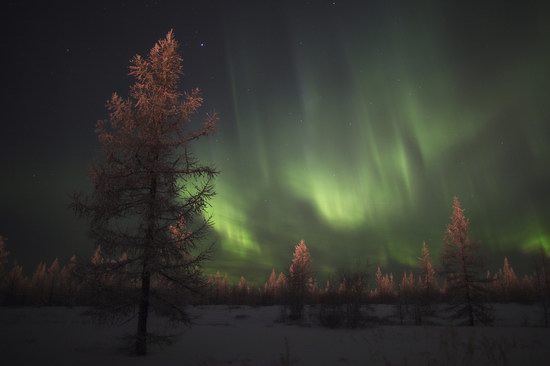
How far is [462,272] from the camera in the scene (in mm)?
28734

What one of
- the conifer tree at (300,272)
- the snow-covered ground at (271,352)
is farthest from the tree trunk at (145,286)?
the conifer tree at (300,272)

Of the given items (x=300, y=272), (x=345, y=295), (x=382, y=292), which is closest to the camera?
(x=345, y=295)

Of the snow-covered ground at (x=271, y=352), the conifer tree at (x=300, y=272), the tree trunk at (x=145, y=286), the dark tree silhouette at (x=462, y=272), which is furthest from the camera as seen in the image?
the conifer tree at (x=300, y=272)

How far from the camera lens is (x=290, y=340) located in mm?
16438

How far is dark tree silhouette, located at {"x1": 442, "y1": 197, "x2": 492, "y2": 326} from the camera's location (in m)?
27.7

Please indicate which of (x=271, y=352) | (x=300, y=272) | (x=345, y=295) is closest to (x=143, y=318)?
(x=271, y=352)

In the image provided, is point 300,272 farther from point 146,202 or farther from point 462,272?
point 146,202

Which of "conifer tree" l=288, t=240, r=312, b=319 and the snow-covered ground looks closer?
the snow-covered ground

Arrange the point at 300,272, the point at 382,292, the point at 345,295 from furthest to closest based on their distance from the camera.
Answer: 1. the point at 382,292
2. the point at 300,272
3. the point at 345,295

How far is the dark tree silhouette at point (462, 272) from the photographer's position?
27672 millimetres

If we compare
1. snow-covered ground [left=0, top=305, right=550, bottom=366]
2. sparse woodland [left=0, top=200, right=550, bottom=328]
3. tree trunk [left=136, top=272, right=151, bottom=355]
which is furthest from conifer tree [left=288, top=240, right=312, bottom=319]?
tree trunk [left=136, top=272, right=151, bottom=355]

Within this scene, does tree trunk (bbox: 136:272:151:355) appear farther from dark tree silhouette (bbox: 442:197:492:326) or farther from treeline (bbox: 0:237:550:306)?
dark tree silhouette (bbox: 442:197:492:326)

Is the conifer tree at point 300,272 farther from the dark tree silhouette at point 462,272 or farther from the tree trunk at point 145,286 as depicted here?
the tree trunk at point 145,286

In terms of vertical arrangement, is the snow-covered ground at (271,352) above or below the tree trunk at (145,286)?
below
